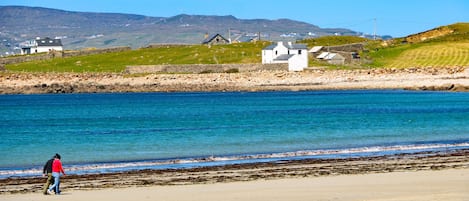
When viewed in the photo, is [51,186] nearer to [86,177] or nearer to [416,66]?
[86,177]

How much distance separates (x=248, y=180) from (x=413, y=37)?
10563 centimetres

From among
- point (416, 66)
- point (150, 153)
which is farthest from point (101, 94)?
point (150, 153)

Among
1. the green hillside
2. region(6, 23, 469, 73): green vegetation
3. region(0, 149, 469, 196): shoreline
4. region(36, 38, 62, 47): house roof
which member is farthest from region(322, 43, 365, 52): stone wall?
region(0, 149, 469, 196): shoreline

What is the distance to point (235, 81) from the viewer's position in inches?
3725

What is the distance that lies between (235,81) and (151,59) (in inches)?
631

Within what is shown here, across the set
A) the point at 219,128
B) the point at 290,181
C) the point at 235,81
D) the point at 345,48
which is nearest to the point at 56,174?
the point at 290,181

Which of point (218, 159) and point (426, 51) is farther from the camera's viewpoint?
point (426, 51)

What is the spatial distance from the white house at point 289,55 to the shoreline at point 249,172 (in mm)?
66946

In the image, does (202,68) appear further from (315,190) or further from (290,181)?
(315,190)

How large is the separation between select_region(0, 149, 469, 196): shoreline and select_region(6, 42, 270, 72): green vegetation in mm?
73303

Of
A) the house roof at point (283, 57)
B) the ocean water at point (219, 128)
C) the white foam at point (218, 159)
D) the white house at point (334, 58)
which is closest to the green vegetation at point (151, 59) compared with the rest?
the house roof at point (283, 57)

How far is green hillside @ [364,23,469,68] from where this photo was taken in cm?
9851

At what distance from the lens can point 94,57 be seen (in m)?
113

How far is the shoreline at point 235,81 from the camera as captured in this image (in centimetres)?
8981
